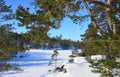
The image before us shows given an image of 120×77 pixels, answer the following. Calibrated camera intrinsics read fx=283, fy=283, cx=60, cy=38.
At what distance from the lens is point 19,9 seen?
1181cm

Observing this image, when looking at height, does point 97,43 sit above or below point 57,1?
below

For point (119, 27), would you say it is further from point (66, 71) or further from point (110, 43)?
point (66, 71)

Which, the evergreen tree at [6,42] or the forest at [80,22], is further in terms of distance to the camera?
the evergreen tree at [6,42]

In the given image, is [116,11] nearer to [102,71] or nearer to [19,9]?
[102,71]

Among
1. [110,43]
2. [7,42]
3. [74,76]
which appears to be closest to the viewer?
[110,43]

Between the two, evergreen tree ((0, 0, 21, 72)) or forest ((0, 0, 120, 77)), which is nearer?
forest ((0, 0, 120, 77))

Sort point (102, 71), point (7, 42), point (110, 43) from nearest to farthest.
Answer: point (110, 43) < point (102, 71) < point (7, 42)

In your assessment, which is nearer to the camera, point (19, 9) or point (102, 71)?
point (102, 71)

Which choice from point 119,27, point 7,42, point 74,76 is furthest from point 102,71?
point 74,76

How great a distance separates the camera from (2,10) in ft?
59.9

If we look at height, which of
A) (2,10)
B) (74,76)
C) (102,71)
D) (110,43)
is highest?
(2,10)

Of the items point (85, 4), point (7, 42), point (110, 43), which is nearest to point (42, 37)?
point (85, 4)

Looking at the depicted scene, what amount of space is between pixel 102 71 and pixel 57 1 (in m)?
3.23

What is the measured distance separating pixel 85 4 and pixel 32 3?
7.19 ft
